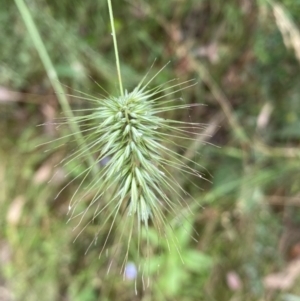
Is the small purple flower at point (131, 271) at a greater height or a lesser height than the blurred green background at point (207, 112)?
lesser

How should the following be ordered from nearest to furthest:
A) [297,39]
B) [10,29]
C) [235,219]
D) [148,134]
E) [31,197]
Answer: [148,134] → [297,39] → [10,29] → [235,219] → [31,197]

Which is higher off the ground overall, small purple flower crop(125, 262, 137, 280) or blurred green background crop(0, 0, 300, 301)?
blurred green background crop(0, 0, 300, 301)

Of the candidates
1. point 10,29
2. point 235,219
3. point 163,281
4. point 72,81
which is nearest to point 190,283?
point 163,281

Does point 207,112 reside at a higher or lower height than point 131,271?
higher

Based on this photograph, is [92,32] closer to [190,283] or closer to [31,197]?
[31,197]

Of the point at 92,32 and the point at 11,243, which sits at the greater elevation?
the point at 92,32

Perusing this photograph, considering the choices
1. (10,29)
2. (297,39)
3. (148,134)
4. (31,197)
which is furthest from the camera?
(31,197)

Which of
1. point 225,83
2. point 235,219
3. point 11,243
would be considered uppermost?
point 225,83

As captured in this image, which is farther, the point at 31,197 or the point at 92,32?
the point at 31,197
